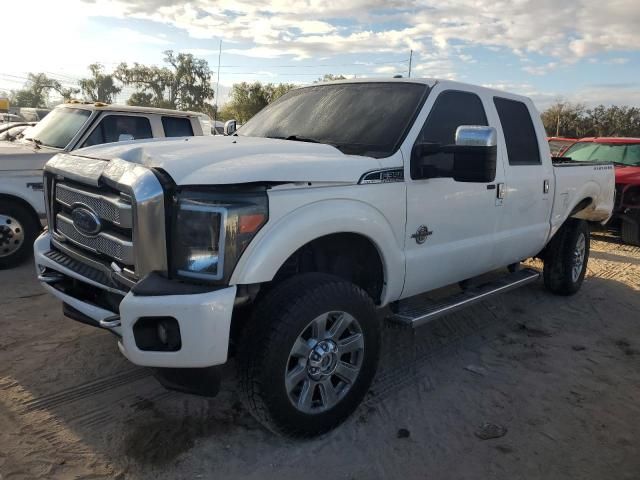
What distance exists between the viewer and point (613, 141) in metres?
9.96

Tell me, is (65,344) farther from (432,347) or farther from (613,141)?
(613,141)

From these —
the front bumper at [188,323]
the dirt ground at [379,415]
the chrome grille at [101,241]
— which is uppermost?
the chrome grille at [101,241]

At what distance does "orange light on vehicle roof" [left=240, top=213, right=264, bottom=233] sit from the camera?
2553 millimetres

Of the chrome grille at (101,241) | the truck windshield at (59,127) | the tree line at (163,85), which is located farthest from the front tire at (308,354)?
the tree line at (163,85)

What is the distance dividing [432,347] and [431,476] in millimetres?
1751

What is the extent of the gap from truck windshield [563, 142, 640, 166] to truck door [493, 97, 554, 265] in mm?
5021

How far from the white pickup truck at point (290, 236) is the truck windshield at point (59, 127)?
3.43 meters

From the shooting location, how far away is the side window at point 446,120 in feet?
11.7

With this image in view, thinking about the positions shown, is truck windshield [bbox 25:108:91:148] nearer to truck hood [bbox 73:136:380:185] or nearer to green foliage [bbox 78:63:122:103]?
truck hood [bbox 73:136:380:185]

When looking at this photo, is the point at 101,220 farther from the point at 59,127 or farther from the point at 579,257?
the point at 579,257

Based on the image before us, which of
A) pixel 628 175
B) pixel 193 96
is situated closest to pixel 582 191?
pixel 628 175

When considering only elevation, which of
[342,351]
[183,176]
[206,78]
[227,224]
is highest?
[206,78]

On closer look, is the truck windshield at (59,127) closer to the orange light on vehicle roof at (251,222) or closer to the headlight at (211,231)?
the headlight at (211,231)

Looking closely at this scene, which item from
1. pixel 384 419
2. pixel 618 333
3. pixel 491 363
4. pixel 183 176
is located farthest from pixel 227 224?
pixel 618 333
